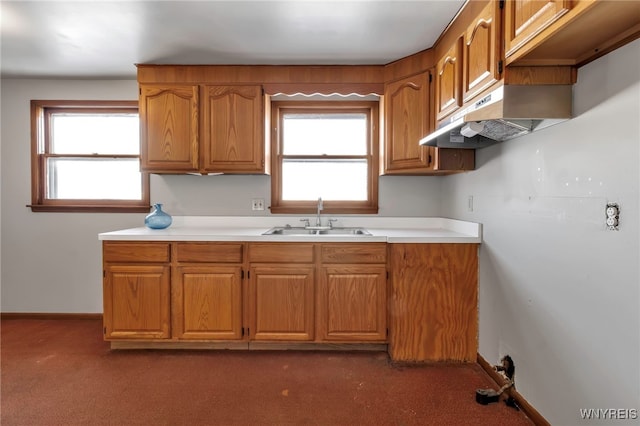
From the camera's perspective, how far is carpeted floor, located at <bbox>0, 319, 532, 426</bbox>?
1754mm

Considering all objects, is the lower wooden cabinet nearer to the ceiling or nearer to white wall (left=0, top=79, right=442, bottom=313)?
white wall (left=0, top=79, right=442, bottom=313)

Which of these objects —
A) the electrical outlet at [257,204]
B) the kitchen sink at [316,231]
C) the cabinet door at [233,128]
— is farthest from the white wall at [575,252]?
the electrical outlet at [257,204]

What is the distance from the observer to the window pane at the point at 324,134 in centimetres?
302

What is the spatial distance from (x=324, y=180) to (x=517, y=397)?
208cm

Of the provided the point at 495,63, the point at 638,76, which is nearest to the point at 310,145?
the point at 495,63

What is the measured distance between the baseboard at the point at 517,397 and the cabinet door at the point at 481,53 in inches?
65.5

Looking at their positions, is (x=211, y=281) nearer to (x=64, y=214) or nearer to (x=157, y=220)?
(x=157, y=220)

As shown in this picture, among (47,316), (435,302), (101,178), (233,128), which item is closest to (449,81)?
(435,302)

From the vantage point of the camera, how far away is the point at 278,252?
239 cm

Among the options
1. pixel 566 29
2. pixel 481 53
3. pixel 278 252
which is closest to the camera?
pixel 566 29

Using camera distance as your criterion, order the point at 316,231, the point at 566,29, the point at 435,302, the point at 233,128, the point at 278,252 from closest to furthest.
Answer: the point at 566,29 < the point at 435,302 < the point at 278,252 < the point at 233,128 < the point at 316,231

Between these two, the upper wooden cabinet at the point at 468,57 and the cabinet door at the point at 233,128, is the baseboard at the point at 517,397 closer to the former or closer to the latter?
the upper wooden cabinet at the point at 468,57

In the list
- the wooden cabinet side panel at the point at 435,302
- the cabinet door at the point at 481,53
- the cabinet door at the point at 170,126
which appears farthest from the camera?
the cabinet door at the point at 170,126

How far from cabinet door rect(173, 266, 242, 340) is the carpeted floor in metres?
0.22
